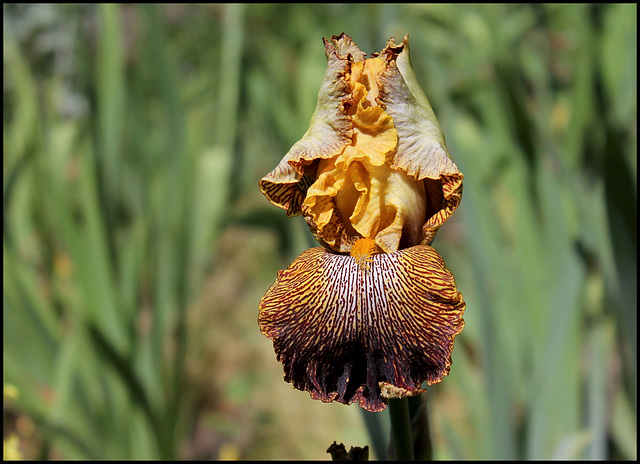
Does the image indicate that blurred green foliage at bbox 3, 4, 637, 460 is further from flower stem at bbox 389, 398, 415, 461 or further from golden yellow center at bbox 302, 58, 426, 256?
golden yellow center at bbox 302, 58, 426, 256

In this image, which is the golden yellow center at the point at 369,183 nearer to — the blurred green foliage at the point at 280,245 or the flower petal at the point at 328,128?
the flower petal at the point at 328,128

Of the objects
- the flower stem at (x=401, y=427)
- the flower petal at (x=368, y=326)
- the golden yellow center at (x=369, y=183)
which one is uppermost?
the golden yellow center at (x=369, y=183)

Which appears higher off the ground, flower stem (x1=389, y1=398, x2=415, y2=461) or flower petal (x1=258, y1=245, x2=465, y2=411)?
flower petal (x1=258, y1=245, x2=465, y2=411)

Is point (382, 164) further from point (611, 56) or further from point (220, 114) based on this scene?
point (220, 114)

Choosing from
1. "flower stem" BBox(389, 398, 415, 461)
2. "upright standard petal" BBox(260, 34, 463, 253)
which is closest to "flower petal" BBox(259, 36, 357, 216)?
"upright standard petal" BBox(260, 34, 463, 253)

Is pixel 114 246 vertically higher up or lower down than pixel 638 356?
higher up

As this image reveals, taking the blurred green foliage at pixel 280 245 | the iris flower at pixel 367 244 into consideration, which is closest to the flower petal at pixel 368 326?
the iris flower at pixel 367 244

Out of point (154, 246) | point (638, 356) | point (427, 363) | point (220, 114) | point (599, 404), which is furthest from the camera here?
point (220, 114)

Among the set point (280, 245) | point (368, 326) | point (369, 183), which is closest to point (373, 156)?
point (369, 183)

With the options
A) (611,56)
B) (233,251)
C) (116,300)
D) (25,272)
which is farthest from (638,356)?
(233,251)
